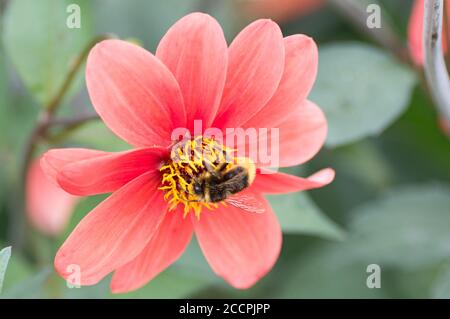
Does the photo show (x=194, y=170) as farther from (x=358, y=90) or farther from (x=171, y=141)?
(x=358, y=90)

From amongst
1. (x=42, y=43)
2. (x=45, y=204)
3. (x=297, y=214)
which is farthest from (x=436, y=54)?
(x=45, y=204)

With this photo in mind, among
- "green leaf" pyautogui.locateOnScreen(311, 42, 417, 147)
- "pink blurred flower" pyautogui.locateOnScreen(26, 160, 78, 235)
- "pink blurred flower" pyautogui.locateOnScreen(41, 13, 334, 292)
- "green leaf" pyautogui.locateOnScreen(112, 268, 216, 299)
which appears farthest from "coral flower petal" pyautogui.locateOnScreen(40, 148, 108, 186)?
"pink blurred flower" pyautogui.locateOnScreen(26, 160, 78, 235)

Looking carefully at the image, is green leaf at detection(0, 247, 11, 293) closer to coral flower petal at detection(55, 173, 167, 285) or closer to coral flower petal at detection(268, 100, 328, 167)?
coral flower petal at detection(55, 173, 167, 285)

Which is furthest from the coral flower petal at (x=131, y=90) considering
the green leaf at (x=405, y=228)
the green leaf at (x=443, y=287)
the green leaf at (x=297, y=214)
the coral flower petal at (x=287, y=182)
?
the green leaf at (x=405, y=228)

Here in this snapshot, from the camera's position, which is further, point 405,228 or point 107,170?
point 405,228

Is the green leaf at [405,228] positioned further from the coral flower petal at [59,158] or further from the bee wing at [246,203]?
→ the coral flower petal at [59,158]
